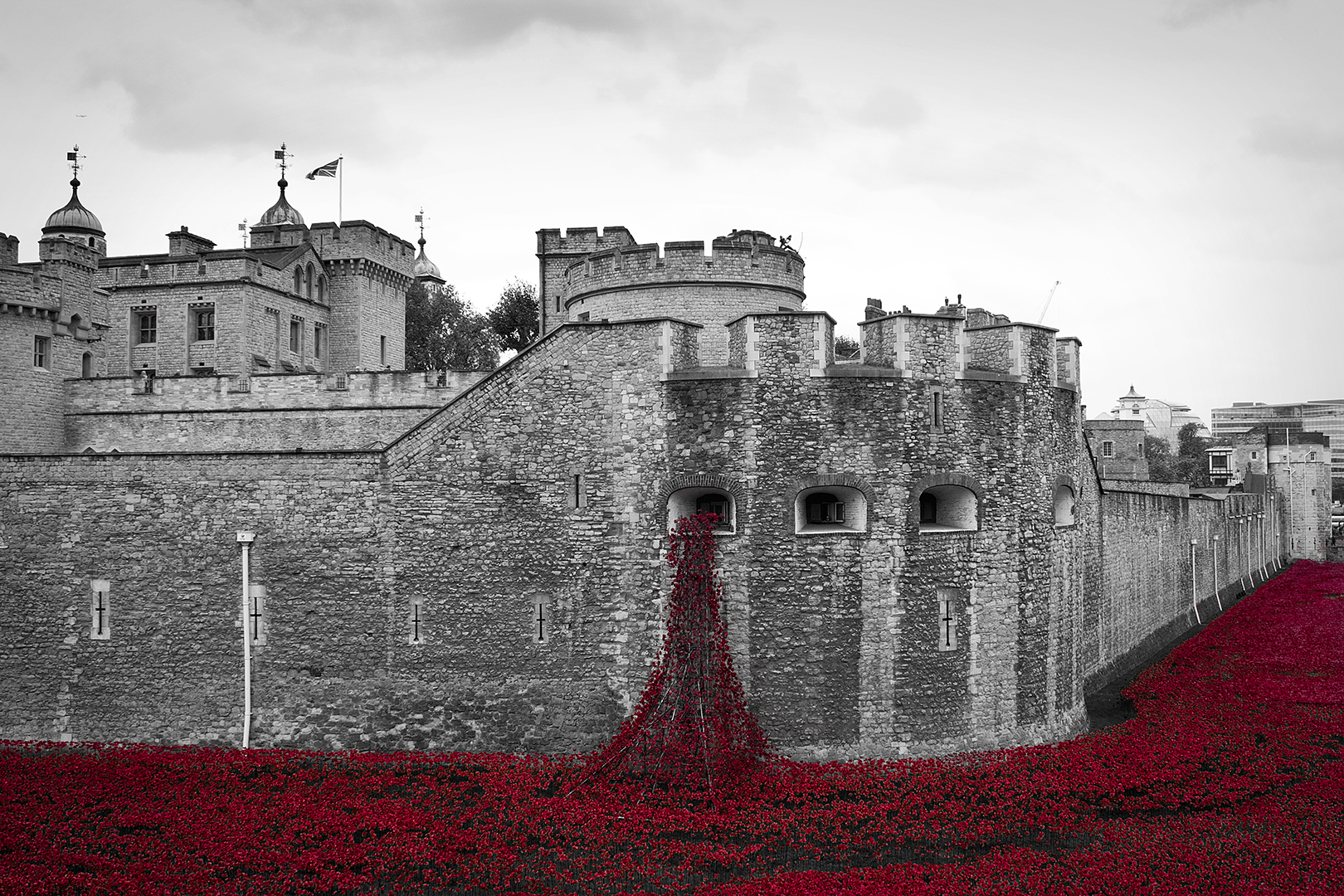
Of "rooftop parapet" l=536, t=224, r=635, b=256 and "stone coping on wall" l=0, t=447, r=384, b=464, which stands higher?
"rooftop parapet" l=536, t=224, r=635, b=256

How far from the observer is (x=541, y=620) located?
17219 mm

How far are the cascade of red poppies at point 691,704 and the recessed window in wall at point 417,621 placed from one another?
3699mm

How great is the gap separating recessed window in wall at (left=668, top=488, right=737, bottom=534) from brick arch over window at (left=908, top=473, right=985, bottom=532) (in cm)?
306

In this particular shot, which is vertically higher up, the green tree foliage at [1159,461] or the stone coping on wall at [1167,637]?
the green tree foliage at [1159,461]

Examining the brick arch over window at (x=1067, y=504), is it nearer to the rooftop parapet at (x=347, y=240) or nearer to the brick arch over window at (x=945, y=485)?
the brick arch over window at (x=945, y=485)

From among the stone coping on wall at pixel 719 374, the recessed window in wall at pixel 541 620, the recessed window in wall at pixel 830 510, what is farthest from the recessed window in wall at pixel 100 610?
the recessed window in wall at pixel 830 510

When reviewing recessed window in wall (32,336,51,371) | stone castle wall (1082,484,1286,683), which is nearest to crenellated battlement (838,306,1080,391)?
stone castle wall (1082,484,1286,683)

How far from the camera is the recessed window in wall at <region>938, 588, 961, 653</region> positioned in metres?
17.5

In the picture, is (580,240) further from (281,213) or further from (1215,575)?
(1215,575)

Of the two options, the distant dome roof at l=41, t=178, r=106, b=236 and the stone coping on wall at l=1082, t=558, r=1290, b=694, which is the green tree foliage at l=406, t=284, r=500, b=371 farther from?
the stone coping on wall at l=1082, t=558, r=1290, b=694

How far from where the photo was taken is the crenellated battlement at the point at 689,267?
2188cm

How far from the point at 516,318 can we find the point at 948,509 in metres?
31.4

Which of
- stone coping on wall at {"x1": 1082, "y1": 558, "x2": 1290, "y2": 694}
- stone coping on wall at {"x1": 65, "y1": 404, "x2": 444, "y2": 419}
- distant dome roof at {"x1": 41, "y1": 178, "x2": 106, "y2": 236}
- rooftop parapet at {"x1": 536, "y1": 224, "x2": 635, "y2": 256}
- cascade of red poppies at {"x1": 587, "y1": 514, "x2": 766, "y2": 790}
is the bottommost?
stone coping on wall at {"x1": 1082, "y1": 558, "x2": 1290, "y2": 694}

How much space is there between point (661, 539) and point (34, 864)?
951cm
